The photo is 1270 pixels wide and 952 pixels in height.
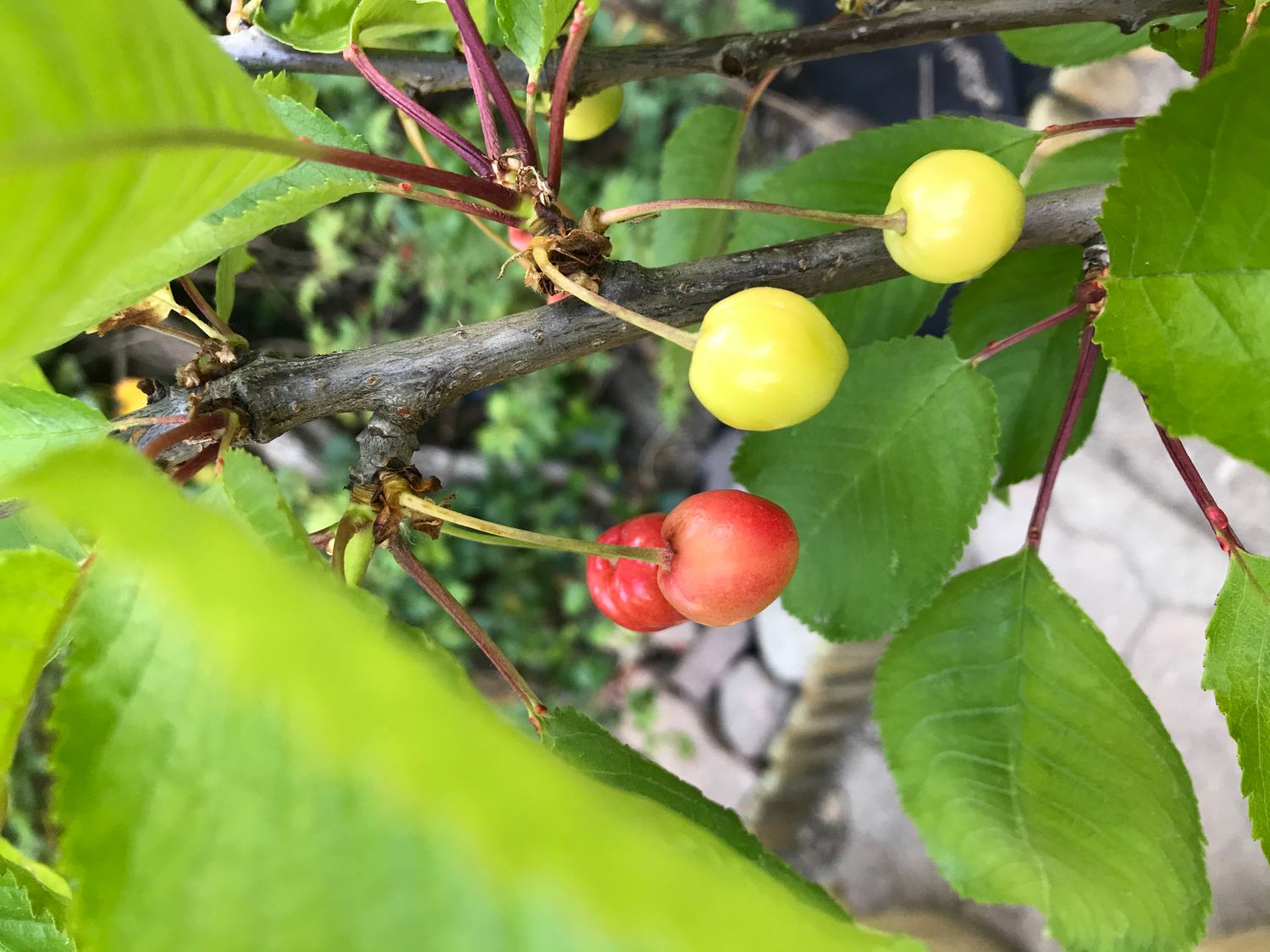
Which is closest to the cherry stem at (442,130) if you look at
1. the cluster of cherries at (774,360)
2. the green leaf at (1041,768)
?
the cluster of cherries at (774,360)

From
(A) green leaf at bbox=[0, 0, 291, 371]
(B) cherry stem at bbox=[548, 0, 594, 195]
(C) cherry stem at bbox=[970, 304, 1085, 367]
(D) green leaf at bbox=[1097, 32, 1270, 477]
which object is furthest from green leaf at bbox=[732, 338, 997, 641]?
A: (A) green leaf at bbox=[0, 0, 291, 371]

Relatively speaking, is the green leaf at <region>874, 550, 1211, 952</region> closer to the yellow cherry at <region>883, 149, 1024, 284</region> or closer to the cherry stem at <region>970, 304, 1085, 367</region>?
the cherry stem at <region>970, 304, 1085, 367</region>

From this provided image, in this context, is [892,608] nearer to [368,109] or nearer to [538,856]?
[538,856]

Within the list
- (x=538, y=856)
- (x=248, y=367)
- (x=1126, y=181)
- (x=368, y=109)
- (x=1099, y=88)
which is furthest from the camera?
(x=368, y=109)

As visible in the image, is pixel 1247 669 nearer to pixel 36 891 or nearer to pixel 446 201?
A: pixel 446 201

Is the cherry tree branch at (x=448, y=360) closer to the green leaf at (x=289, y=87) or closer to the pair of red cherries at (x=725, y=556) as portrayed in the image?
the pair of red cherries at (x=725, y=556)

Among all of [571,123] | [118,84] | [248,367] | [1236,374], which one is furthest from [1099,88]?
[118,84]
